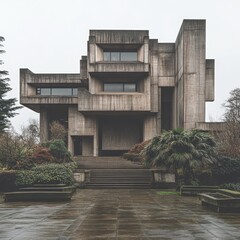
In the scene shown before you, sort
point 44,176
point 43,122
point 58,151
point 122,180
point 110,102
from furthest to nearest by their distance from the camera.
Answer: point 43,122, point 110,102, point 58,151, point 122,180, point 44,176

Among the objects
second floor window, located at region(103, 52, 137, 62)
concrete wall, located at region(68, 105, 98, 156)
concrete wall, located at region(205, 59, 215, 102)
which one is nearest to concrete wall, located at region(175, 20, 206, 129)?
concrete wall, located at region(205, 59, 215, 102)

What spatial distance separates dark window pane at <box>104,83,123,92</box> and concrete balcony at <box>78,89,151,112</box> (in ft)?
13.5

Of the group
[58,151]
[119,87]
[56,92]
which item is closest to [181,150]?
[58,151]

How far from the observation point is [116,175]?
3111cm

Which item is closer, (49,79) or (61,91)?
(49,79)

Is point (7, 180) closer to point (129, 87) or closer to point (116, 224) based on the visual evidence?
point (116, 224)

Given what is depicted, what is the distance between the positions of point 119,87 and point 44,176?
25.6m

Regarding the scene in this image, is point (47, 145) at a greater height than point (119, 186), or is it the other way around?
point (47, 145)

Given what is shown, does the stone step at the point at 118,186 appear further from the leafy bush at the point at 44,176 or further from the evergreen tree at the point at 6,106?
the evergreen tree at the point at 6,106

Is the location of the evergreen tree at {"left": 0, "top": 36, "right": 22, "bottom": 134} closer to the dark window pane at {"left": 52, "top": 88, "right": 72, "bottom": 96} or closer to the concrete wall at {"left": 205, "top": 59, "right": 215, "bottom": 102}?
the dark window pane at {"left": 52, "top": 88, "right": 72, "bottom": 96}

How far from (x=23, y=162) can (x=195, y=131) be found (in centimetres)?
1219

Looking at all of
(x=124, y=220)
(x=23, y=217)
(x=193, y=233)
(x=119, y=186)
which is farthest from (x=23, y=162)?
(x=193, y=233)

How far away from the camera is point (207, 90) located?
45938 millimetres

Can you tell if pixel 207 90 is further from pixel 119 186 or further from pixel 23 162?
pixel 23 162
